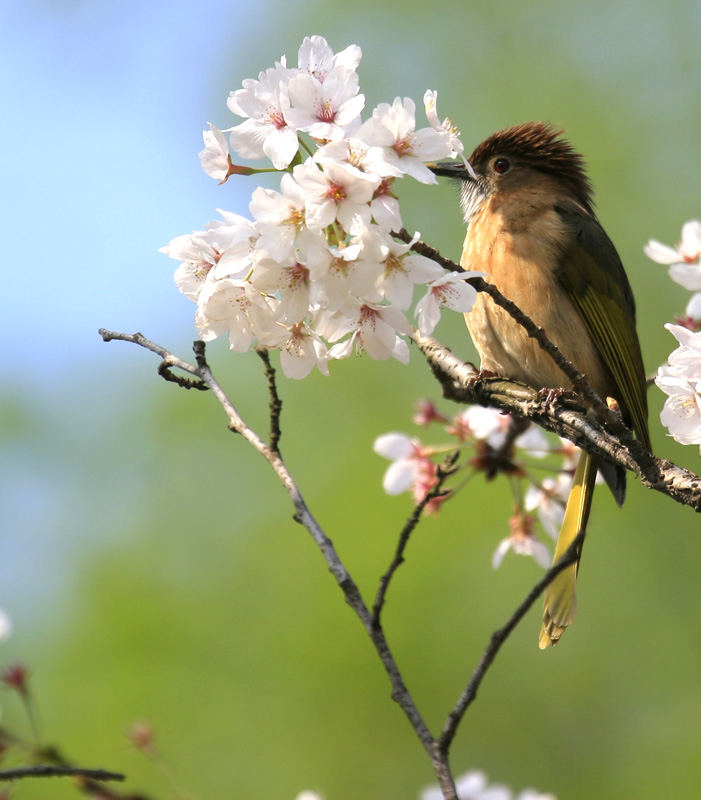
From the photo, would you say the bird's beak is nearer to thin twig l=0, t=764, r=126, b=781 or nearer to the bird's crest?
the bird's crest

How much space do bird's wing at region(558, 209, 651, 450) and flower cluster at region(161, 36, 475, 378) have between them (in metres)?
1.78

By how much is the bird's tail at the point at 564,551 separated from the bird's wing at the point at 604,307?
0.93 feet

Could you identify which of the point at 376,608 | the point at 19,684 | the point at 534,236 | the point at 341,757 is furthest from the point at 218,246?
the point at 341,757

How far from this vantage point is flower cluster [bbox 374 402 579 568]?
3527mm

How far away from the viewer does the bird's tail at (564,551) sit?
3178 mm

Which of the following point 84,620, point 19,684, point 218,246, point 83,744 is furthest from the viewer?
point 84,620

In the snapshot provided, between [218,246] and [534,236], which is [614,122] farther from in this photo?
[218,246]

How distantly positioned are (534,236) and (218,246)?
6.84 ft

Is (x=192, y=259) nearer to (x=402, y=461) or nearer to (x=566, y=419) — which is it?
(x=566, y=419)

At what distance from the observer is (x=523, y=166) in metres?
4.29

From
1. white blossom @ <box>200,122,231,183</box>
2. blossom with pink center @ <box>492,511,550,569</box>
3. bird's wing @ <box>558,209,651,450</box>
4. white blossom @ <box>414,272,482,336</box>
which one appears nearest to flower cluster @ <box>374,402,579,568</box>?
blossom with pink center @ <box>492,511,550,569</box>

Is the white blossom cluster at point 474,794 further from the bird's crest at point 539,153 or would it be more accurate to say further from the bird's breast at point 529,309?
the bird's crest at point 539,153

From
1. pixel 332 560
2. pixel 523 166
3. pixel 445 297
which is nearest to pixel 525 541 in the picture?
pixel 523 166

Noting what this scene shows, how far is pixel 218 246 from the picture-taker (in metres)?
2.04
